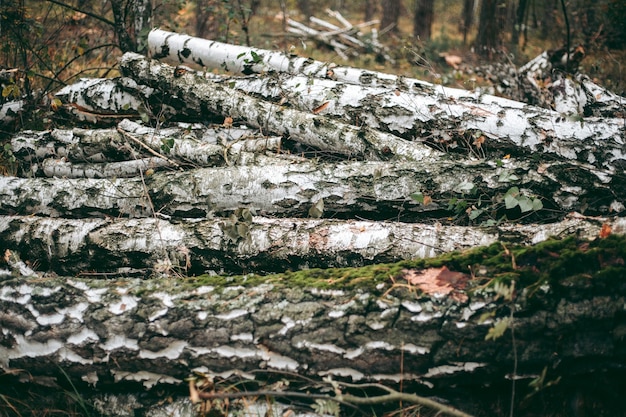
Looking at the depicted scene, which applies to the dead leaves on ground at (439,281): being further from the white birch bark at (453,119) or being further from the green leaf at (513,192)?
the white birch bark at (453,119)

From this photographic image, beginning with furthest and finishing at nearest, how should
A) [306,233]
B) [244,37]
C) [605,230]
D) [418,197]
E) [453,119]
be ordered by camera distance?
[244,37], [453,119], [418,197], [306,233], [605,230]

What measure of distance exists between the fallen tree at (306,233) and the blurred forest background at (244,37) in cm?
62

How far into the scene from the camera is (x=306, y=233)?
2.66 m

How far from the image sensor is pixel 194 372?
1.97 meters

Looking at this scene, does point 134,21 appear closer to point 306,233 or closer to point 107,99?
point 107,99

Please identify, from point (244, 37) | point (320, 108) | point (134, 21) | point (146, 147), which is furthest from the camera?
point (244, 37)

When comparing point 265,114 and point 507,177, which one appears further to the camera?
→ point 265,114

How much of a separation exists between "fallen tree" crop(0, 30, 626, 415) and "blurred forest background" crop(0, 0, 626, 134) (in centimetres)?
62

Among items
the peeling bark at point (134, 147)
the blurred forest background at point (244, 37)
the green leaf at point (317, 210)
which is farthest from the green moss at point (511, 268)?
the blurred forest background at point (244, 37)

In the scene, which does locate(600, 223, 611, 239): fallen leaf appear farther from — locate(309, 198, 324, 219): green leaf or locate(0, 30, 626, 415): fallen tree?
locate(309, 198, 324, 219): green leaf

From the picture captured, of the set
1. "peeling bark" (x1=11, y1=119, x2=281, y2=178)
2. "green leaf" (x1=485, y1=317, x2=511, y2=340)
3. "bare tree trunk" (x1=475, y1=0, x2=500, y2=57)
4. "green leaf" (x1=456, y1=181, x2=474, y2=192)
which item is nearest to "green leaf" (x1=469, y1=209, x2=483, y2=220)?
"green leaf" (x1=456, y1=181, x2=474, y2=192)

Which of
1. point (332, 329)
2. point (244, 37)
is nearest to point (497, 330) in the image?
point (332, 329)

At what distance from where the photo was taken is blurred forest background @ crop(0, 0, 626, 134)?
4652 millimetres

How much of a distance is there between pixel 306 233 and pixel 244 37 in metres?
5.28
